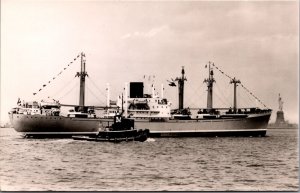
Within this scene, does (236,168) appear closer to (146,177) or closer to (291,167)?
(291,167)

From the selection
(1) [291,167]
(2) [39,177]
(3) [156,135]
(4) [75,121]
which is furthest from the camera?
(3) [156,135]

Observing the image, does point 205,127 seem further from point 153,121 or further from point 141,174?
point 141,174

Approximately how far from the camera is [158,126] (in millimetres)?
34188

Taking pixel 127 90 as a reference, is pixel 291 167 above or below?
below

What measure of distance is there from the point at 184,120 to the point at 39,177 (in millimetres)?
22625

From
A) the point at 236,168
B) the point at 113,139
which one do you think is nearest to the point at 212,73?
the point at 236,168

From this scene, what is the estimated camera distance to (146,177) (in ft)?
41.7

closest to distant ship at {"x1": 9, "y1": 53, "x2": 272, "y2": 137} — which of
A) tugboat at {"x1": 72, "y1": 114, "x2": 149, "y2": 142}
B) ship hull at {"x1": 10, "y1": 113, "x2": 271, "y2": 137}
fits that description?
ship hull at {"x1": 10, "y1": 113, "x2": 271, "y2": 137}

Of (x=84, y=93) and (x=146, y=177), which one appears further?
(x=84, y=93)

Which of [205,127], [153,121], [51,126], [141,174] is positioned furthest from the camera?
[205,127]

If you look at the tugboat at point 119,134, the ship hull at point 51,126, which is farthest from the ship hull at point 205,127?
the tugboat at point 119,134

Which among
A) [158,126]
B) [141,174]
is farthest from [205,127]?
[141,174]

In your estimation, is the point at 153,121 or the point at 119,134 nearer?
the point at 119,134

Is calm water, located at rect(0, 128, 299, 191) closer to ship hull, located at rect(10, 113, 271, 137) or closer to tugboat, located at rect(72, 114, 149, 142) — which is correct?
tugboat, located at rect(72, 114, 149, 142)
